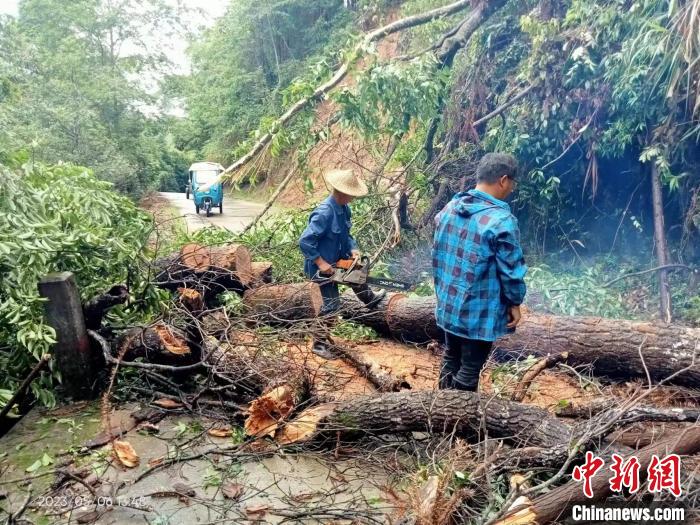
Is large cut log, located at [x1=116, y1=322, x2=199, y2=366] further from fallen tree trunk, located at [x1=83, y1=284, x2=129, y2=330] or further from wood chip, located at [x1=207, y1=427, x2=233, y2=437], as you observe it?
wood chip, located at [x1=207, y1=427, x2=233, y2=437]

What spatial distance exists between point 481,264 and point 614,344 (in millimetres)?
1590

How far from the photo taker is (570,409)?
2.90m

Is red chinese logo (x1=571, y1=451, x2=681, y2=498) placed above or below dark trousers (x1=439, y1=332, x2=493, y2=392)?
below

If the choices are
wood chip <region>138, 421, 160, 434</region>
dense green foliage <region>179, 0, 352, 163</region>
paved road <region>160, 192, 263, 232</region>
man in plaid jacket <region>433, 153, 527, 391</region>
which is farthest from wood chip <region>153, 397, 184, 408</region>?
dense green foliage <region>179, 0, 352, 163</region>

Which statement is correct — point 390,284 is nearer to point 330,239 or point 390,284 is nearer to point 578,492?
point 330,239

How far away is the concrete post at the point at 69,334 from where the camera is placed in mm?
2994

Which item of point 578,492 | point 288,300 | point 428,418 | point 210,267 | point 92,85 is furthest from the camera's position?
point 92,85

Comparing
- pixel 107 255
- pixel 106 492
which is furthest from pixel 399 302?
pixel 106 492

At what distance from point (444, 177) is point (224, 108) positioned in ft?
58.9

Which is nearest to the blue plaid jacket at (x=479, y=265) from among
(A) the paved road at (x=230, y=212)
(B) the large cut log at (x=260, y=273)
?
(B) the large cut log at (x=260, y=273)

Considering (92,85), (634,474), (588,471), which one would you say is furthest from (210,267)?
(92,85)

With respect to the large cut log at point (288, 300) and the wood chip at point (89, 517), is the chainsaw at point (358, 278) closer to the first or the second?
the large cut log at point (288, 300)

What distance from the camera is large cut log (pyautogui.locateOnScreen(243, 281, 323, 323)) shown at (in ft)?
13.9

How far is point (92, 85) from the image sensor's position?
50.6 ft
